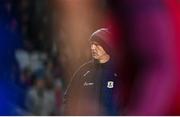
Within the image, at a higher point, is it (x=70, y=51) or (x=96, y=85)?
(x=70, y=51)

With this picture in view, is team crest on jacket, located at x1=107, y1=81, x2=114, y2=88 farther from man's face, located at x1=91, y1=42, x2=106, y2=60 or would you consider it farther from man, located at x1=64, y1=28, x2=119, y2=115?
man's face, located at x1=91, y1=42, x2=106, y2=60

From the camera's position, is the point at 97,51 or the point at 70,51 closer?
the point at 97,51

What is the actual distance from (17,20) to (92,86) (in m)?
0.42

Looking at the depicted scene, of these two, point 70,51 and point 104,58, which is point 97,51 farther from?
point 70,51

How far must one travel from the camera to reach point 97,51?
132cm

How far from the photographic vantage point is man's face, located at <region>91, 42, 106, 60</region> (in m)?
1.31

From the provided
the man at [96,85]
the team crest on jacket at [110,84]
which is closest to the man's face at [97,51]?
the man at [96,85]

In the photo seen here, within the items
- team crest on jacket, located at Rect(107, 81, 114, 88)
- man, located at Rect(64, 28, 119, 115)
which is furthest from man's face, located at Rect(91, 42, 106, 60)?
team crest on jacket, located at Rect(107, 81, 114, 88)

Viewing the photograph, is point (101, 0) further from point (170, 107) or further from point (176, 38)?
point (170, 107)

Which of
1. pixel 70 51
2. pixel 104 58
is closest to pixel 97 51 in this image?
pixel 104 58

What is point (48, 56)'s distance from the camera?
1413 millimetres

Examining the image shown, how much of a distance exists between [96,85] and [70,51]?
0.20 meters

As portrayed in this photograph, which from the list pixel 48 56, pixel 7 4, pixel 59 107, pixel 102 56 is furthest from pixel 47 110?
pixel 7 4

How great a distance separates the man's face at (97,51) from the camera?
4.30 feet
